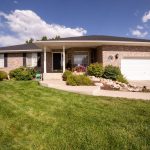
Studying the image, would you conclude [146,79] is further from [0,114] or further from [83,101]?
[0,114]

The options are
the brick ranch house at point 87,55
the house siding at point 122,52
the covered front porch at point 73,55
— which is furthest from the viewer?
the covered front porch at point 73,55

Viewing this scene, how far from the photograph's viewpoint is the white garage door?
19516 millimetres

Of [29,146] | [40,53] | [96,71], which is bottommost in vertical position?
[29,146]

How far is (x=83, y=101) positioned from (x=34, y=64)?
14.9 m

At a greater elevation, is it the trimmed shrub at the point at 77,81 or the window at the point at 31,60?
the window at the point at 31,60

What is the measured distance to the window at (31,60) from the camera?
76.5 ft

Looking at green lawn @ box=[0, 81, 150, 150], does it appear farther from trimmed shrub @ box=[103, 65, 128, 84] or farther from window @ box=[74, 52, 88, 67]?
window @ box=[74, 52, 88, 67]

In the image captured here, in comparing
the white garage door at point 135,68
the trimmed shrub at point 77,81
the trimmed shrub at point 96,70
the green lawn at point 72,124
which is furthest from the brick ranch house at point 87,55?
the green lawn at point 72,124

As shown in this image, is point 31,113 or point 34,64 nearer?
point 31,113

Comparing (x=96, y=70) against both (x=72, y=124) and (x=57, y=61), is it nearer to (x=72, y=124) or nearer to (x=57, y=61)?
(x=57, y=61)

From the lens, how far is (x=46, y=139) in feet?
17.6

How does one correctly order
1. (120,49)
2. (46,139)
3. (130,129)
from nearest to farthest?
(46,139) → (130,129) → (120,49)

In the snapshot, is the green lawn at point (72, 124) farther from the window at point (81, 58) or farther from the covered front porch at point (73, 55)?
the window at point (81, 58)

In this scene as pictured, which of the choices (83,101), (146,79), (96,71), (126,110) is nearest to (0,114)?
Answer: (83,101)
